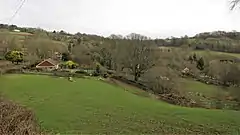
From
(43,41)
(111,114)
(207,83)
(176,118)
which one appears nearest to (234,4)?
(176,118)

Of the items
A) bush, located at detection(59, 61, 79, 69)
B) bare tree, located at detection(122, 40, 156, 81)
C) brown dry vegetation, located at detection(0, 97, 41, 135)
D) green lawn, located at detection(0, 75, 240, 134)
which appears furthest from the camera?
bush, located at detection(59, 61, 79, 69)

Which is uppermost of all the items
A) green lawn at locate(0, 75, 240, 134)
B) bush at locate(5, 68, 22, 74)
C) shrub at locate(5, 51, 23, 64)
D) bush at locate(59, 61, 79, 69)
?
shrub at locate(5, 51, 23, 64)

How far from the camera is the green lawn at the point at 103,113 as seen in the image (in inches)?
749

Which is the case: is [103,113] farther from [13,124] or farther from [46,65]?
[46,65]

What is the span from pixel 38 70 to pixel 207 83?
26.6 metres

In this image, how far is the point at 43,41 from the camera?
55.8m

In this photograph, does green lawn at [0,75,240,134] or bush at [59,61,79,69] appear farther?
bush at [59,61,79,69]

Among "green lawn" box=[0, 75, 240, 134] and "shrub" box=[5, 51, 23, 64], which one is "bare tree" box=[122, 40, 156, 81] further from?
"shrub" box=[5, 51, 23, 64]

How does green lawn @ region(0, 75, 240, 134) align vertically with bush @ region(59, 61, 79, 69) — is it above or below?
below

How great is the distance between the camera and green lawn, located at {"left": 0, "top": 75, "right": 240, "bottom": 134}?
62.4 ft

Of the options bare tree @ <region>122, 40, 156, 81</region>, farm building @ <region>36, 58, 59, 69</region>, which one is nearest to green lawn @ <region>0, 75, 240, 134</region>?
farm building @ <region>36, 58, 59, 69</region>

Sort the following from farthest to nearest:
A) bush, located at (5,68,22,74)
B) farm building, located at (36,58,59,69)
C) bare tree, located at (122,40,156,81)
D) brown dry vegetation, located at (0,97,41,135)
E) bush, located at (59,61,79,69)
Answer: bush, located at (59,61,79,69), farm building, located at (36,58,59,69), bare tree, located at (122,40,156,81), bush, located at (5,68,22,74), brown dry vegetation, located at (0,97,41,135)

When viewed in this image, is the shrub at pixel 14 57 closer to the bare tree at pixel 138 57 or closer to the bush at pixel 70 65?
the bush at pixel 70 65

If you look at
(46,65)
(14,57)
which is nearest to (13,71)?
(14,57)
